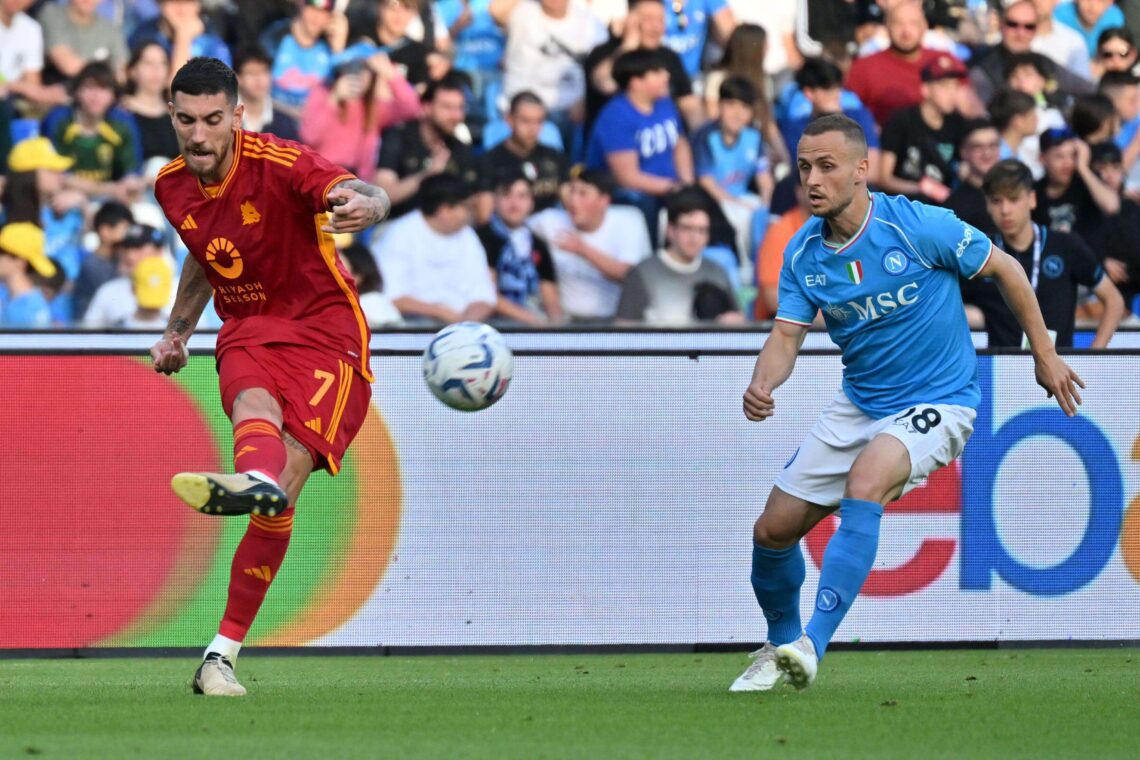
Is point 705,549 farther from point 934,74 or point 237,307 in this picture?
point 934,74

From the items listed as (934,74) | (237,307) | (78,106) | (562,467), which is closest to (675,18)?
(934,74)

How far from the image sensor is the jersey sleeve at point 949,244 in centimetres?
662

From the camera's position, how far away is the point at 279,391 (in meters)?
6.65

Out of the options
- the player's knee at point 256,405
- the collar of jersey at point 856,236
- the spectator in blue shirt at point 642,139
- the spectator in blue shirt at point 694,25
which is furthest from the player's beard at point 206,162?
the spectator in blue shirt at point 694,25

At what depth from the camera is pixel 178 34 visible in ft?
44.7

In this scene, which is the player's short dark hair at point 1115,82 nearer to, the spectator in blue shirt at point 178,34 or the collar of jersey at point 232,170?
the spectator in blue shirt at point 178,34

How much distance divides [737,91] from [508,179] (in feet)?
6.65

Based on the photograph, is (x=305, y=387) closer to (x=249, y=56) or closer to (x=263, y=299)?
(x=263, y=299)

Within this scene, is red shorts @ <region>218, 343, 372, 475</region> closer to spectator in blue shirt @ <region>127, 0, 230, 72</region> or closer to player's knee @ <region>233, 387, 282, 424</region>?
player's knee @ <region>233, 387, 282, 424</region>

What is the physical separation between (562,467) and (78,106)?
19.2 ft

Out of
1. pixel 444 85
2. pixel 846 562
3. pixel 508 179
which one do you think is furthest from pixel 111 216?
pixel 846 562

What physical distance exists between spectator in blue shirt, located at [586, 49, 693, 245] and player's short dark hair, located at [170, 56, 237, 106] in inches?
289

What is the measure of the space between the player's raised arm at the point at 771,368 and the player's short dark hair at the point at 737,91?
726cm

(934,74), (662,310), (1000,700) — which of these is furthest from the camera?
(934,74)
